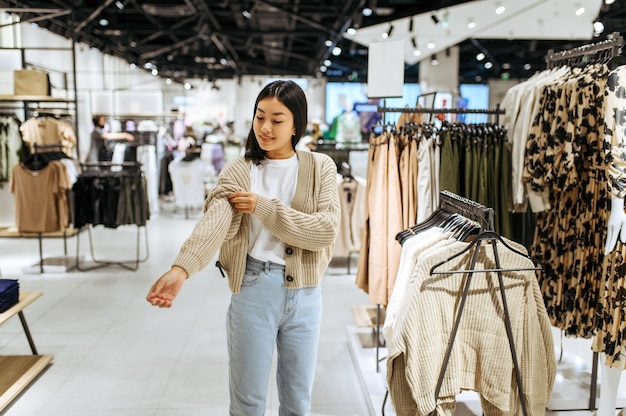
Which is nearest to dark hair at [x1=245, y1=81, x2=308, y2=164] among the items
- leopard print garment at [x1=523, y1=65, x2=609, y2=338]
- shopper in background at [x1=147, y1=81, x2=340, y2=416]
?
shopper in background at [x1=147, y1=81, x2=340, y2=416]

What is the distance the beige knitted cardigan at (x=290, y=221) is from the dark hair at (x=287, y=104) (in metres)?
0.05

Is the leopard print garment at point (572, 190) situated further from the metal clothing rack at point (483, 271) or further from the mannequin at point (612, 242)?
the metal clothing rack at point (483, 271)

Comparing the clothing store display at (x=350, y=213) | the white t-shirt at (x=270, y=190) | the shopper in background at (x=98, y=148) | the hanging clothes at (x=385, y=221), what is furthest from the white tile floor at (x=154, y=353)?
the shopper in background at (x=98, y=148)

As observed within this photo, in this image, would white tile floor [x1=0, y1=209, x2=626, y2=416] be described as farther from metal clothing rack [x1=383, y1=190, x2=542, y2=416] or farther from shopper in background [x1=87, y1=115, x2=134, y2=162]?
shopper in background [x1=87, y1=115, x2=134, y2=162]

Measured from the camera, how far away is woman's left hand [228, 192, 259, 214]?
1.82m

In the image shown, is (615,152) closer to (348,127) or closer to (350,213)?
(350,213)

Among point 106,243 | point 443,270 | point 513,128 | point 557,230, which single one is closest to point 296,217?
point 443,270

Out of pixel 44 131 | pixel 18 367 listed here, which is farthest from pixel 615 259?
pixel 44 131

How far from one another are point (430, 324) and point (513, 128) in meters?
1.74

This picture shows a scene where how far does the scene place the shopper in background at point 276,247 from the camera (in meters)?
1.93

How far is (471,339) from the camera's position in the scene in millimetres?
2125

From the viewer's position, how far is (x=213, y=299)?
536 cm

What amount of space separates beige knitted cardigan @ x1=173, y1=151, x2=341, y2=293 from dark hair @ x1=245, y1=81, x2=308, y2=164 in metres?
0.05

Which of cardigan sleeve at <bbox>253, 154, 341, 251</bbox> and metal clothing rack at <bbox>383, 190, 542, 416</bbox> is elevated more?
cardigan sleeve at <bbox>253, 154, 341, 251</bbox>
